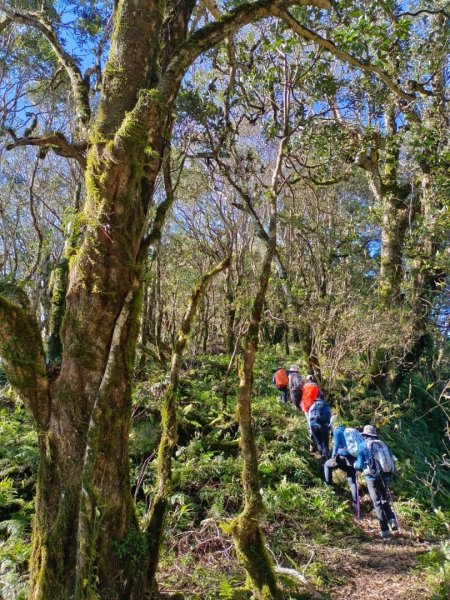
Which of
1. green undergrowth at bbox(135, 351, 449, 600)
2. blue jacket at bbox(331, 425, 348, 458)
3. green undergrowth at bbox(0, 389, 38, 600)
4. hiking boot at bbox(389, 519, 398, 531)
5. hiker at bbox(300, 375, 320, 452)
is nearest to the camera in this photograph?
green undergrowth at bbox(0, 389, 38, 600)

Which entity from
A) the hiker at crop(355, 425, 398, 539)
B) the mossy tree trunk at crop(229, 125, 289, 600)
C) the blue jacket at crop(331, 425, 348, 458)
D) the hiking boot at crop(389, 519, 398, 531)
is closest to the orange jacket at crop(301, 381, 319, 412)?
the blue jacket at crop(331, 425, 348, 458)

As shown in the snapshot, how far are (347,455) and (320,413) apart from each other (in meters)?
1.14

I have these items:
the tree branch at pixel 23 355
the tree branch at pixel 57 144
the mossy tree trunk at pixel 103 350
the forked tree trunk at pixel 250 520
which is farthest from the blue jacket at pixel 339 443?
the tree branch at pixel 57 144

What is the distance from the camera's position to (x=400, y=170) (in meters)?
13.2

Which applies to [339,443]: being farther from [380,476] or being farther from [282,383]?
[282,383]

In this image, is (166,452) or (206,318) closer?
(166,452)

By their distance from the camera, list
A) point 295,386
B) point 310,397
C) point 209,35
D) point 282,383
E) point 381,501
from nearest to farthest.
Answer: point 209,35
point 381,501
point 310,397
point 295,386
point 282,383

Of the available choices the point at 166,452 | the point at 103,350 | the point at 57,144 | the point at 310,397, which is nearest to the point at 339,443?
the point at 310,397

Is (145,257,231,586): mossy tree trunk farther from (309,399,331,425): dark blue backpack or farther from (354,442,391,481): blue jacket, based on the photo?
(309,399,331,425): dark blue backpack

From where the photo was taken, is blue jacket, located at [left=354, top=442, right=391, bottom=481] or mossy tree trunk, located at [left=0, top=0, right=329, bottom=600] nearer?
mossy tree trunk, located at [left=0, top=0, right=329, bottom=600]

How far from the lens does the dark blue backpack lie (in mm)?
9055

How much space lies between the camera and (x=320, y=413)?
9.06m

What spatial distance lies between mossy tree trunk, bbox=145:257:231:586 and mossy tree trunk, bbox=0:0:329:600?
24 centimetres

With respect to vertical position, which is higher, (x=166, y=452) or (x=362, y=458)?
(x=166, y=452)
